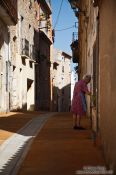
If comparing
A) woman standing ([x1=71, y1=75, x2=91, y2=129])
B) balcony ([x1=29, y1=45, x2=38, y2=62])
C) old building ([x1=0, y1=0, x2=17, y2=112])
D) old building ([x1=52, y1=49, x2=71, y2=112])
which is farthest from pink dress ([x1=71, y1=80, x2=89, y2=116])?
old building ([x1=52, y1=49, x2=71, y2=112])

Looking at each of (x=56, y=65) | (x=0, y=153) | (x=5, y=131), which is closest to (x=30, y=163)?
(x=0, y=153)

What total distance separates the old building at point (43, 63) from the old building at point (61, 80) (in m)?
10.7

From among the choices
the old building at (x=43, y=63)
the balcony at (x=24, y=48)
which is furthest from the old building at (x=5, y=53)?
the old building at (x=43, y=63)

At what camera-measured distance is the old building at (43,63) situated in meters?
43.1

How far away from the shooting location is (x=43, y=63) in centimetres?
4588

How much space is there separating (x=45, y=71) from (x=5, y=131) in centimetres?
3382

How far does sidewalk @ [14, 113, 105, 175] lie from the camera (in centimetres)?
766

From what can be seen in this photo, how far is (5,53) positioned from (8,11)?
130 inches

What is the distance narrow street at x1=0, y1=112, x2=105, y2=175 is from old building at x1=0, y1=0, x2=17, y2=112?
13017 mm

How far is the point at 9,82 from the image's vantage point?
92.9ft

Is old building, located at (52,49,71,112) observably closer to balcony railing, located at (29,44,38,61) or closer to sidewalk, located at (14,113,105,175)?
Answer: balcony railing, located at (29,44,38,61)

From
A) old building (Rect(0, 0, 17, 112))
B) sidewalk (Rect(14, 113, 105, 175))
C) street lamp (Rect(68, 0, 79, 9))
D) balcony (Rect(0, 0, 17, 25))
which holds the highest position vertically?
street lamp (Rect(68, 0, 79, 9))

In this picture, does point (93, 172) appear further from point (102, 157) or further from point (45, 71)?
point (45, 71)

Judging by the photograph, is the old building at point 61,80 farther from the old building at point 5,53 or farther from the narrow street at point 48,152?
the narrow street at point 48,152
